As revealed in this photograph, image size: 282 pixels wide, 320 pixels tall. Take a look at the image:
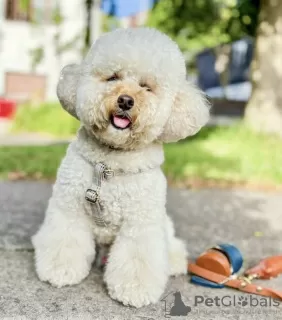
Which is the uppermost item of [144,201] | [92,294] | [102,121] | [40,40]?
[102,121]

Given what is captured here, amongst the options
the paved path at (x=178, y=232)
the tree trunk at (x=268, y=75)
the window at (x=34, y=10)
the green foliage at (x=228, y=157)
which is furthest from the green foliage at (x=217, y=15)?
the paved path at (x=178, y=232)

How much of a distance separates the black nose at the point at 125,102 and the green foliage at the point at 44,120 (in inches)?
385

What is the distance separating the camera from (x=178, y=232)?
398 centimetres

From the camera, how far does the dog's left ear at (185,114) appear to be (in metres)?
2.70

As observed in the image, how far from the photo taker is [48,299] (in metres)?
2.57

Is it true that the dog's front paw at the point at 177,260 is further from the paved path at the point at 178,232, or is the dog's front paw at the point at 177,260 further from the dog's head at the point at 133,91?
the dog's head at the point at 133,91

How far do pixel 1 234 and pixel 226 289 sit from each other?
1.48m

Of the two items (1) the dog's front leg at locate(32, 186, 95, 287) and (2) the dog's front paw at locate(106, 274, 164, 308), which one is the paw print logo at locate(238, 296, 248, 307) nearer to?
(2) the dog's front paw at locate(106, 274, 164, 308)

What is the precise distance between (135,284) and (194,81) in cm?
1055

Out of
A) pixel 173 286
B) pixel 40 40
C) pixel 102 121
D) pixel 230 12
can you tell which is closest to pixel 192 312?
pixel 173 286

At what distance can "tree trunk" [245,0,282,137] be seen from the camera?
9.51 m

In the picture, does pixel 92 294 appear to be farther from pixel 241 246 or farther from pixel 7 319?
pixel 241 246

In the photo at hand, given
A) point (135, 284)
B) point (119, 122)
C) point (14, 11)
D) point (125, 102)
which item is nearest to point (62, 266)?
point (135, 284)

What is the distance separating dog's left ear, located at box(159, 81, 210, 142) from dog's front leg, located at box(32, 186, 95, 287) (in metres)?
0.58
